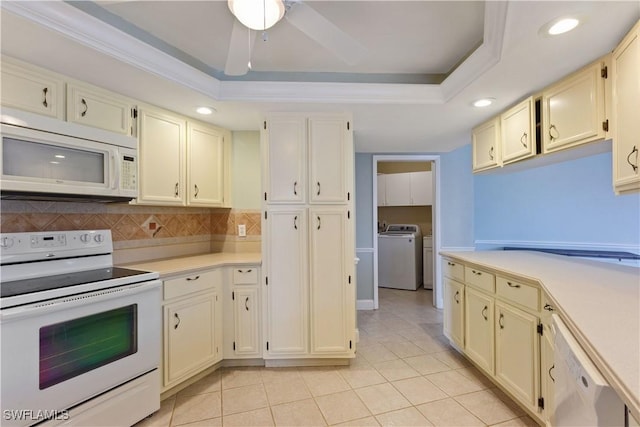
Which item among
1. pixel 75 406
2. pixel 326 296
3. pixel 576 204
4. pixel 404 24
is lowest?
pixel 75 406

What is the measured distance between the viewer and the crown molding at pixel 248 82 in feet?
4.50

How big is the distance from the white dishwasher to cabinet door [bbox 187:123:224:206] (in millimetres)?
2532

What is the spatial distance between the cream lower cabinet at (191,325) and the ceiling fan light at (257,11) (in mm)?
1654

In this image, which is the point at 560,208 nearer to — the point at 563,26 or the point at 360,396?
the point at 563,26

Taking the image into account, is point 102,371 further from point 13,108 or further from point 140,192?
point 13,108

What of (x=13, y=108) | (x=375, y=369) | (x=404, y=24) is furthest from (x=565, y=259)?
(x=13, y=108)

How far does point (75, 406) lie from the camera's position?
1492 millimetres

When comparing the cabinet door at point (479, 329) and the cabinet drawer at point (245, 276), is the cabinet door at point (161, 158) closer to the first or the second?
the cabinet drawer at point (245, 276)

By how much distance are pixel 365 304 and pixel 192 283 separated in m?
2.56

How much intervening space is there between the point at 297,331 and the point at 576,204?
12.5 feet

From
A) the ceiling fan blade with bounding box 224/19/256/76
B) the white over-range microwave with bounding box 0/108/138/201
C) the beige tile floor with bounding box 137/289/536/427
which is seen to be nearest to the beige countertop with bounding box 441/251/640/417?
the beige tile floor with bounding box 137/289/536/427

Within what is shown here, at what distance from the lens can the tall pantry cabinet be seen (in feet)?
8.00

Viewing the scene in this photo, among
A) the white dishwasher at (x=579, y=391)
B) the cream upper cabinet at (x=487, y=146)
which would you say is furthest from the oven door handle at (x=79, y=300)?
the cream upper cabinet at (x=487, y=146)

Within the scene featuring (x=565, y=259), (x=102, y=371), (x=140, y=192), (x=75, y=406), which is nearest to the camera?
(x=75, y=406)
